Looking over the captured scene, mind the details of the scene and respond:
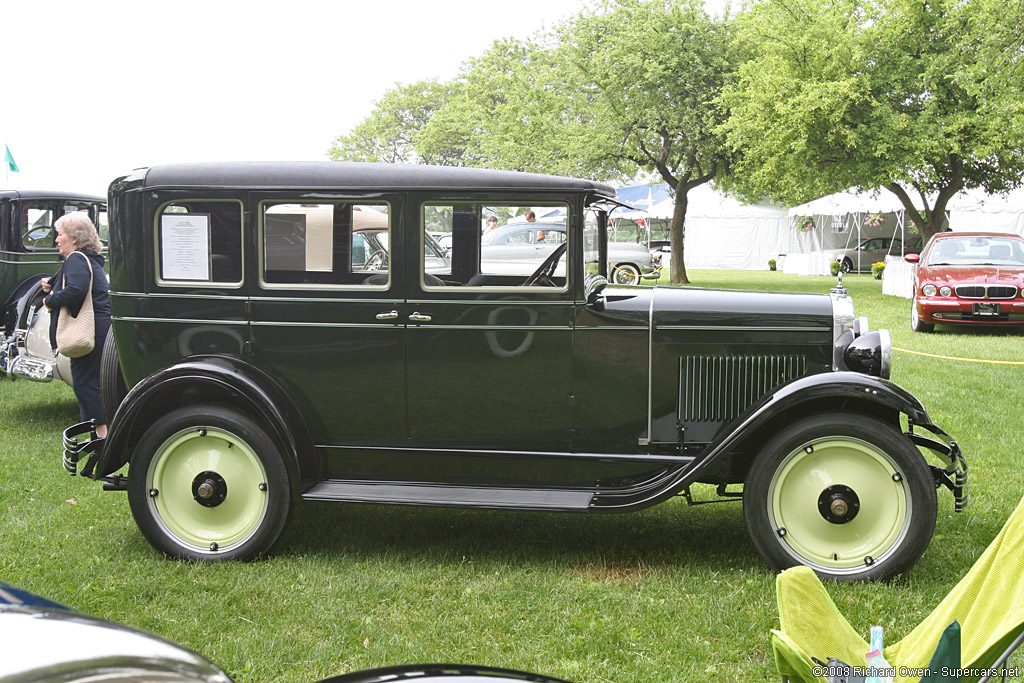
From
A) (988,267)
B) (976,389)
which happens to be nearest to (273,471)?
(976,389)

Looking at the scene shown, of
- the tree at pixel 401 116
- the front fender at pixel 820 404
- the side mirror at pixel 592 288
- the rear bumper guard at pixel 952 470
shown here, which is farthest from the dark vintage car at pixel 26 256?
the tree at pixel 401 116

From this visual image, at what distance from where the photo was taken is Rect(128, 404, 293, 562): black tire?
15.8 feet

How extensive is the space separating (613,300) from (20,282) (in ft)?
25.3

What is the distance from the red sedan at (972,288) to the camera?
44.8 ft

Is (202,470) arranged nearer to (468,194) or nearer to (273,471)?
(273,471)

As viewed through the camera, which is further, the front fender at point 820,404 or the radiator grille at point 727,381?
the radiator grille at point 727,381

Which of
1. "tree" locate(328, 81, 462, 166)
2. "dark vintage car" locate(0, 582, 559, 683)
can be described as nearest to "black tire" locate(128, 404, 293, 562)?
"dark vintage car" locate(0, 582, 559, 683)

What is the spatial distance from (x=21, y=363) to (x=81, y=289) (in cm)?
223

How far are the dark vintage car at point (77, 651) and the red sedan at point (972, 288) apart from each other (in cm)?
1441

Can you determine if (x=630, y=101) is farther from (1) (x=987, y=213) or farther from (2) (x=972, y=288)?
(2) (x=972, y=288)

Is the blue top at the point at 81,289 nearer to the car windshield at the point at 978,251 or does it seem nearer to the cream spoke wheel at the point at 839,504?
the cream spoke wheel at the point at 839,504

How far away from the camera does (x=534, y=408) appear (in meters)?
4.84

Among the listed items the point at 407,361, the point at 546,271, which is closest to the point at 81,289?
the point at 407,361

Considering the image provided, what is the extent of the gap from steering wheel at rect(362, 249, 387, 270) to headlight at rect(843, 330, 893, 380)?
258 cm
